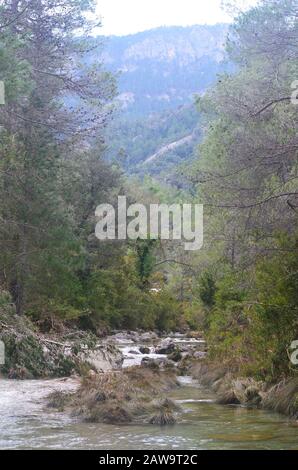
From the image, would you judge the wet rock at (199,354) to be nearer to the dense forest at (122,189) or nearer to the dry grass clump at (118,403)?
the dense forest at (122,189)

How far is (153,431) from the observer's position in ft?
33.4

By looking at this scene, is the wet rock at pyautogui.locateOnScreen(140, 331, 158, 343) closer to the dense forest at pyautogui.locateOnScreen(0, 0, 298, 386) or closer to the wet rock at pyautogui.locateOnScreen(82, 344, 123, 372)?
the dense forest at pyautogui.locateOnScreen(0, 0, 298, 386)

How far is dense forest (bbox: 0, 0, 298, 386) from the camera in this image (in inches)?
486

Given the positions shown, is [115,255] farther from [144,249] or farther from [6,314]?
[6,314]

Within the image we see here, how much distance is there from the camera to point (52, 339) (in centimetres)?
1666

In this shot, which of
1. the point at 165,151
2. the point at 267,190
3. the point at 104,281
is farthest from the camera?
the point at 165,151

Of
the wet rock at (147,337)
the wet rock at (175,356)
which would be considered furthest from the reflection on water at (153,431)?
the wet rock at (147,337)

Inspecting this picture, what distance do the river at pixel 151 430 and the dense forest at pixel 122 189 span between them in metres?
1.55

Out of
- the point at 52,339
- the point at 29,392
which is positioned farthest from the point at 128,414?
the point at 52,339

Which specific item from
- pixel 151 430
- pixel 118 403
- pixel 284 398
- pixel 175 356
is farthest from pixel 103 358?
pixel 151 430

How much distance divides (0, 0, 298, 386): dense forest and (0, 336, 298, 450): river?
1.55m

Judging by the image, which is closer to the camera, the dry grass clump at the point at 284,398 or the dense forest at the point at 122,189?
the dry grass clump at the point at 284,398

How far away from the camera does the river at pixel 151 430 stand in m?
9.09
